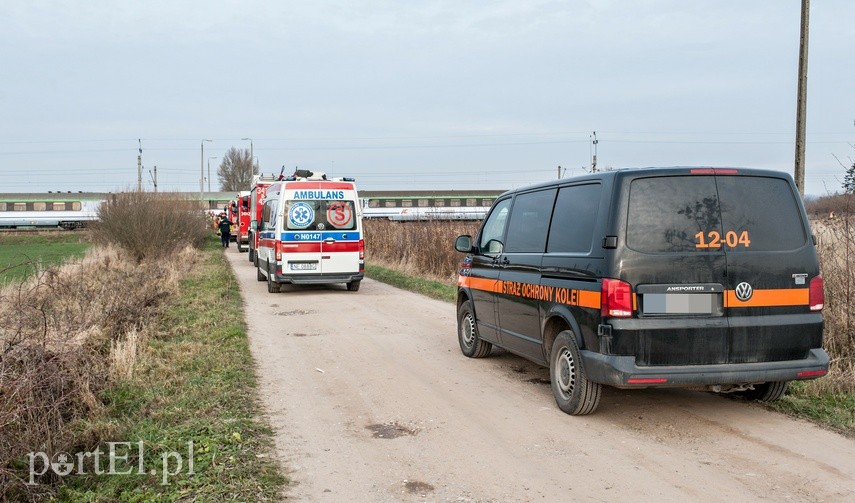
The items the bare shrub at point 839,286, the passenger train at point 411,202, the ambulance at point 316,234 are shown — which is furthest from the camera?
the passenger train at point 411,202

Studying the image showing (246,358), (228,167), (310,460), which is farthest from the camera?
(228,167)

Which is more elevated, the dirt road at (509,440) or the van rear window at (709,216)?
the van rear window at (709,216)

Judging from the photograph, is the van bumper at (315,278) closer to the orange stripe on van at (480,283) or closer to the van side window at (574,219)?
the orange stripe on van at (480,283)

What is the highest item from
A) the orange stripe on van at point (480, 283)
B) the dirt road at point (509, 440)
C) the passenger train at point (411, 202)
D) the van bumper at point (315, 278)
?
the passenger train at point (411, 202)

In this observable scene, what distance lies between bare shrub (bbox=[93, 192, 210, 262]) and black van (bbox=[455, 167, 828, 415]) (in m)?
20.2

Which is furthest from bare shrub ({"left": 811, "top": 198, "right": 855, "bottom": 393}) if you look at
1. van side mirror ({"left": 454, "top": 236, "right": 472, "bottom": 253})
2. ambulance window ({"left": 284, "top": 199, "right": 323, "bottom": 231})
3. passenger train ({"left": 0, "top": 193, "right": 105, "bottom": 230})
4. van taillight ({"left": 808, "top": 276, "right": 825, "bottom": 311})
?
passenger train ({"left": 0, "top": 193, "right": 105, "bottom": 230})

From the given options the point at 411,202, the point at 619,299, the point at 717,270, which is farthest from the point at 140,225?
the point at 411,202

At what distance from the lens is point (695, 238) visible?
556 centimetres

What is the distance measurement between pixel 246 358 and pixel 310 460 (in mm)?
3703

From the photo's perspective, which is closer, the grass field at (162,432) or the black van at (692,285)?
the grass field at (162,432)

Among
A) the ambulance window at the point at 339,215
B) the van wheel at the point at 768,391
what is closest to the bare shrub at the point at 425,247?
the ambulance window at the point at 339,215

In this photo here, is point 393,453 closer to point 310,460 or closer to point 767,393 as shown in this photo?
point 310,460

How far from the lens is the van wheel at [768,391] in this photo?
6.25 meters

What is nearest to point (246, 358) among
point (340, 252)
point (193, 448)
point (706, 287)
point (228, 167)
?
point (193, 448)
